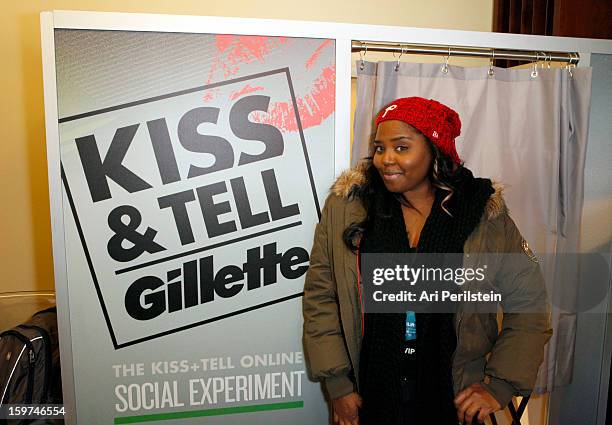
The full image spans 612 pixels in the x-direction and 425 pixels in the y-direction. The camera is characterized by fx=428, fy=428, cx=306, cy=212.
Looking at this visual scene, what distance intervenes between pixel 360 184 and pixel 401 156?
0.17m

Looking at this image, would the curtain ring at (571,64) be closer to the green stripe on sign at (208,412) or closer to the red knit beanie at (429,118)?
the red knit beanie at (429,118)

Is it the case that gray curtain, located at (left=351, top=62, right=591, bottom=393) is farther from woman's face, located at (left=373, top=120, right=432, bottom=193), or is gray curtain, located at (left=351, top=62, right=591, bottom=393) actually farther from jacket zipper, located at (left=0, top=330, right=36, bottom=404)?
jacket zipper, located at (left=0, top=330, right=36, bottom=404)

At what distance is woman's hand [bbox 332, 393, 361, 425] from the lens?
1.33 meters

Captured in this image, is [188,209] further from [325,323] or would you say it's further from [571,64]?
[571,64]

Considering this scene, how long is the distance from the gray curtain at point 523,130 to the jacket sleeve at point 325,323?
0.36m

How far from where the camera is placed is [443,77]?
1.51 meters

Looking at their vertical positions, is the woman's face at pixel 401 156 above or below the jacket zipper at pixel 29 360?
above

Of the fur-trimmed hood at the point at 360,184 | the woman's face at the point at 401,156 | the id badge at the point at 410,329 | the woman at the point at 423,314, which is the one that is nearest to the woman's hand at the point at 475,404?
the woman at the point at 423,314

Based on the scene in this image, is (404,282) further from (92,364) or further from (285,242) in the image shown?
(92,364)

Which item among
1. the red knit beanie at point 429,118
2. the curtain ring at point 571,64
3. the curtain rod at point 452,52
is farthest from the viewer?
the curtain ring at point 571,64

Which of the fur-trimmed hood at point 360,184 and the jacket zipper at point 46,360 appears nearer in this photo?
the fur-trimmed hood at point 360,184

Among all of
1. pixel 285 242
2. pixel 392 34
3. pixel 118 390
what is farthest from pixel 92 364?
pixel 392 34

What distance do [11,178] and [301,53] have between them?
1.61 m

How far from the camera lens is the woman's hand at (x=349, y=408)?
1327mm
